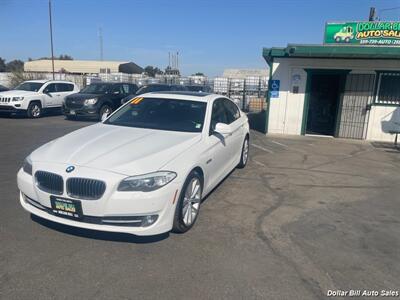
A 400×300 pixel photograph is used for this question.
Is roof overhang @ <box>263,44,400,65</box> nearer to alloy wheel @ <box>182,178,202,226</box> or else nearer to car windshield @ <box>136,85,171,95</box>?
car windshield @ <box>136,85,171,95</box>

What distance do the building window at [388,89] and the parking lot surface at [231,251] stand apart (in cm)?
683

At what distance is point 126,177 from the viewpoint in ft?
11.7

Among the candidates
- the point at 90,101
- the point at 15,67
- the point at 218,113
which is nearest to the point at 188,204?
the point at 218,113

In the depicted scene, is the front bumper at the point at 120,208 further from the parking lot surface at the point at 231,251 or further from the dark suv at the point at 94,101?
the dark suv at the point at 94,101

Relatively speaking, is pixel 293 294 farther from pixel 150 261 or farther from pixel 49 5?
pixel 49 5

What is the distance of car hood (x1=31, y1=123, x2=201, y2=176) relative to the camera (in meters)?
3.72

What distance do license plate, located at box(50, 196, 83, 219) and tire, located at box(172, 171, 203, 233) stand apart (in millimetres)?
1046

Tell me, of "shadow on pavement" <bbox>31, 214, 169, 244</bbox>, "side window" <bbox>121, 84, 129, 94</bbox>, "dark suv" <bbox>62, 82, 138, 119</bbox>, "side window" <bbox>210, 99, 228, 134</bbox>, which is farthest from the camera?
"side window" <bbox>121, 84, 129, 94</bbox>

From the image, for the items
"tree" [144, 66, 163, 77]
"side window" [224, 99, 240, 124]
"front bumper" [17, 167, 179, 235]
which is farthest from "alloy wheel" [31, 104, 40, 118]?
"tree" [144, 66, 163, 77]

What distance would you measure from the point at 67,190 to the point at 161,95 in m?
2.74

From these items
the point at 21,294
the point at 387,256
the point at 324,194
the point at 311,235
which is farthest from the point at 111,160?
the point at 324,194

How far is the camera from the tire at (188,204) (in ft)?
13.1

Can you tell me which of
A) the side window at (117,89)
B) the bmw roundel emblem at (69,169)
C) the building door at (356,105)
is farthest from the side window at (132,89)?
the bmw roundel emblem at (69,169)

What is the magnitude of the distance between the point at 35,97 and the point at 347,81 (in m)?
13.1
